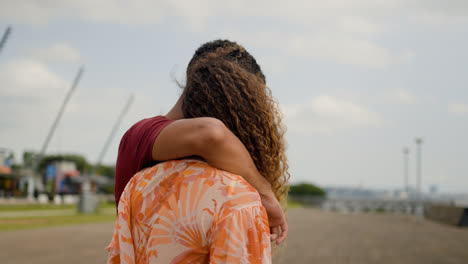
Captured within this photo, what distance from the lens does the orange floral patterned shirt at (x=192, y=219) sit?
140 centimetres

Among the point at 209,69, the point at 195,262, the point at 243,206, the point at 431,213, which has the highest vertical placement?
the point at 209,69

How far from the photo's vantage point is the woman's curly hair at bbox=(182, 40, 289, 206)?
162cm

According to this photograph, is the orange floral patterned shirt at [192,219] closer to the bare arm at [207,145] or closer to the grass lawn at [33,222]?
the bare arm at [207,145]

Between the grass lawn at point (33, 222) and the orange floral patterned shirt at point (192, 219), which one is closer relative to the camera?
the orange floral patterned shirt at point (192, 219)

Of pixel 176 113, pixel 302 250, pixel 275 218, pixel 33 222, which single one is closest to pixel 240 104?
pixel 176 113

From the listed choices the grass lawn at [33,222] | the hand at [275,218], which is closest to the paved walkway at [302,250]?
the grass lawn at [33,222]

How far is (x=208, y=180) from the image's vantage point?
1.47m

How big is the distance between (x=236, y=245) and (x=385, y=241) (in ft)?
45.1

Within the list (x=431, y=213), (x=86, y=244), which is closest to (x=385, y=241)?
(x=86, y=244)

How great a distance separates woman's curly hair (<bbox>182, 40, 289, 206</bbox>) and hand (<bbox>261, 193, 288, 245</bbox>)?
0.11 metres

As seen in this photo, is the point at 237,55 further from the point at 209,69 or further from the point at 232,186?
the point at 232,186

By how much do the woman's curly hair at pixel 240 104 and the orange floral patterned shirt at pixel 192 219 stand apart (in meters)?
0.20

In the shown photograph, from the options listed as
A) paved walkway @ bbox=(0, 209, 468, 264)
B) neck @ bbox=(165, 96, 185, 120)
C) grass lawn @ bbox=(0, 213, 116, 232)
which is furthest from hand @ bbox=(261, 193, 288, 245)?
grass lawn @ bbox=(0, 213, 116, 232)

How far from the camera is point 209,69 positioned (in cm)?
170
